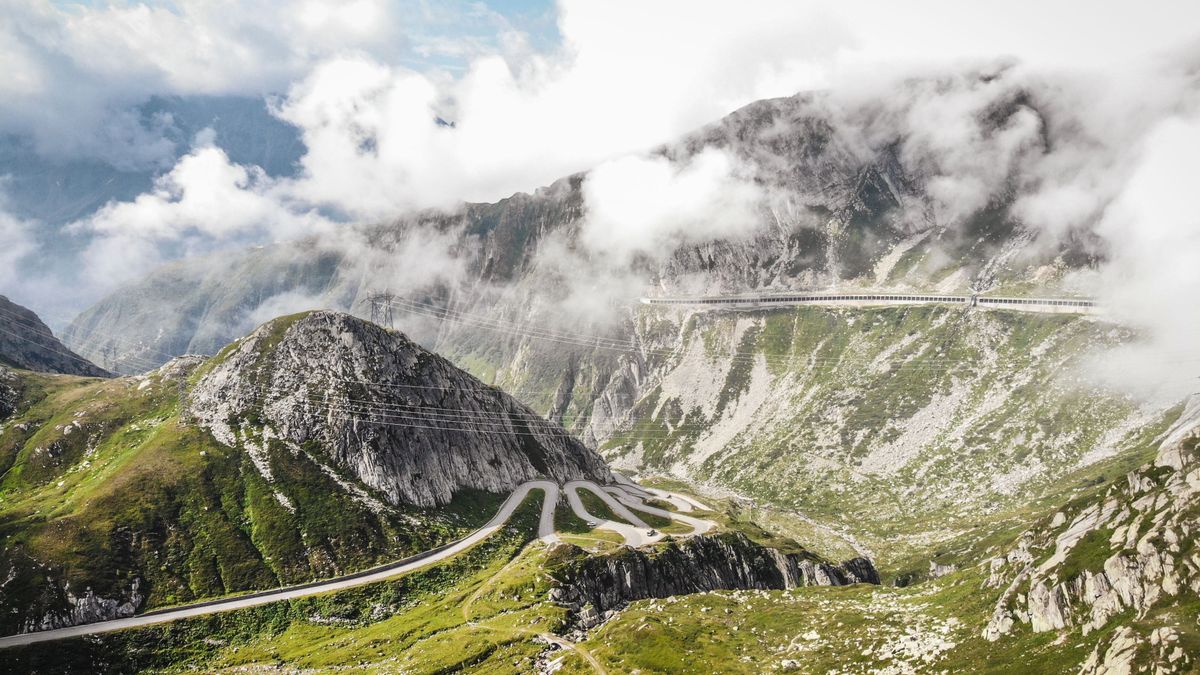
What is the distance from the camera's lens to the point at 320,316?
197000 millimetres

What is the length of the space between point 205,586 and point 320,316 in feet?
292

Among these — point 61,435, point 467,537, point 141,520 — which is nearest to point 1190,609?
point 467,537

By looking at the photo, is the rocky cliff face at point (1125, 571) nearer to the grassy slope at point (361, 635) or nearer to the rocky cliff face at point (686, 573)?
the grassy slope at point (361, 635)

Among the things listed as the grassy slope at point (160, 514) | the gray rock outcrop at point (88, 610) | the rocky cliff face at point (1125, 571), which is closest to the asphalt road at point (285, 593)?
the gray rock outcrop at point (88, 610)

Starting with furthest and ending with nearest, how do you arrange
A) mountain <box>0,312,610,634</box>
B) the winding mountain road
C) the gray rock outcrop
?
mountain <box>0,312,610,634</box> → the winding mountain road → the gray rock outcrop

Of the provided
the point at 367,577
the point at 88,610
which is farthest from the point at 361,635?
the point at 88,610

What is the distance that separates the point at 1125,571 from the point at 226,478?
161158 millimetres

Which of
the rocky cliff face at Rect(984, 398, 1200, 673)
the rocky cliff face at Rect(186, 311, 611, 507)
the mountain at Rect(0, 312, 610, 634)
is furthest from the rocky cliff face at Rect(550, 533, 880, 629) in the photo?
the rocky cliff face at Rect(984, 398, 1200, 673)

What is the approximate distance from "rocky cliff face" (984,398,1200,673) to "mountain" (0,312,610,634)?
119752 mm

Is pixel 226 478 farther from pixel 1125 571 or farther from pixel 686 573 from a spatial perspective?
pixel 1125 571

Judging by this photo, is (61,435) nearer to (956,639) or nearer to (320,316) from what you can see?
(320,316)

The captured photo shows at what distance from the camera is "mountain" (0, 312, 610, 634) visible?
A: 122 m

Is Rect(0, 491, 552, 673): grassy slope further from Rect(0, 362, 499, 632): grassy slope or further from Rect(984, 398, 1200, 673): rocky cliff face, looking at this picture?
Rect(984, 398, 1200, 673): rocky cliff face

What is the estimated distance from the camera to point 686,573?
14650 cm
